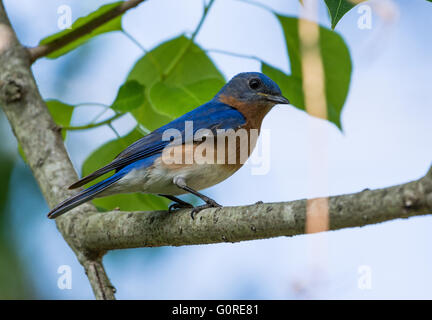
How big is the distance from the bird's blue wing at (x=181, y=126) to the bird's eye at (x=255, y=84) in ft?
1.22

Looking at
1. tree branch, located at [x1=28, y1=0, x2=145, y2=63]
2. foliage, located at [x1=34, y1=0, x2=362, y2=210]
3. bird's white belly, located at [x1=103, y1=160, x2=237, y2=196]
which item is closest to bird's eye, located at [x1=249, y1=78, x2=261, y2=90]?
foliage, located at [x1=34, y1=0, x2=362, y2=210]

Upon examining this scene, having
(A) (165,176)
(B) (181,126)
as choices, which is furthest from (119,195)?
(B) (181,126)

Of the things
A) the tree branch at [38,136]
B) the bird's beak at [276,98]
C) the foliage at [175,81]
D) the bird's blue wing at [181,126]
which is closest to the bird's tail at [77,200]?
the bird's blue wing at [181,126]

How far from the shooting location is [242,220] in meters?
3.18

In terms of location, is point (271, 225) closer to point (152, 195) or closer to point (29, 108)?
point (152, 195)

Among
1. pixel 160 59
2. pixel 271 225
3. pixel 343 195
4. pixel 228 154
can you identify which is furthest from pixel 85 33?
pixel 343 195

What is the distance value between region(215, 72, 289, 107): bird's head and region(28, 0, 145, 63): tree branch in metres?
1.28

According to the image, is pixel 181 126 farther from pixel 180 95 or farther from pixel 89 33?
pixel 89 33

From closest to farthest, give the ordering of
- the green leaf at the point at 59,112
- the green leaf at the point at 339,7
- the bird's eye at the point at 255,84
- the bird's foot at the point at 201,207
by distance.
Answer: the green leaf at the point at 339,7, the bird's foot at the point at 201,207, the green leaf at the point at 59,112, the bird's eye at the point at 255,84

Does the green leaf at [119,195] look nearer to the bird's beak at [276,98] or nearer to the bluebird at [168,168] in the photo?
the bluebird at [168,168]

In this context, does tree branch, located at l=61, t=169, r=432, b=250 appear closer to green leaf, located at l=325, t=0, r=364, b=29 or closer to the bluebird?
the bluebird

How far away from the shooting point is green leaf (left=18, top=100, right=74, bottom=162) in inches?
197

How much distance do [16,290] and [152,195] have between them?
3.92 meters

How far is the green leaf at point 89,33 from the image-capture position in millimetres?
4859
